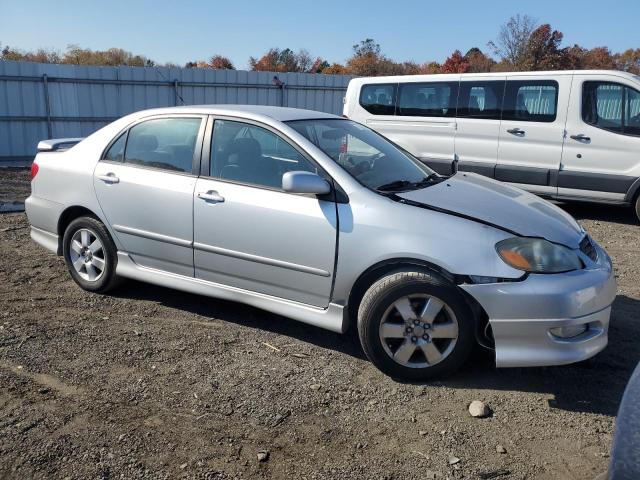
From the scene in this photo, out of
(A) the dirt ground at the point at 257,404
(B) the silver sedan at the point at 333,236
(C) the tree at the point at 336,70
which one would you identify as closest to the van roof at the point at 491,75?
(A) the dirt ground at the point at 257,404

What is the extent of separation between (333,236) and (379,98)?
22.0ft

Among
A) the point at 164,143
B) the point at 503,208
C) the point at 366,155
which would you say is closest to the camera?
the point at 503,208

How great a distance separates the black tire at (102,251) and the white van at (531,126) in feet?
17.5

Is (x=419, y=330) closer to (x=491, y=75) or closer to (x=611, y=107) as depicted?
(x=611, y=107)

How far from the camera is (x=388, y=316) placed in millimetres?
3541

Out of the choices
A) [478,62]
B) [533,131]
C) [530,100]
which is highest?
[478,62]

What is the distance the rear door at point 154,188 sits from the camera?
4316mm

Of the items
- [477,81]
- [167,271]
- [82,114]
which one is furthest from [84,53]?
[167,271]

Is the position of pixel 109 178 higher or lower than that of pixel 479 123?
lower

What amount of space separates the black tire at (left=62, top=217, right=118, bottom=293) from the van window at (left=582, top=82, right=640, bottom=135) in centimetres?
649

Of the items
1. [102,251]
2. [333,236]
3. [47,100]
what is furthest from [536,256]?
[47,100]

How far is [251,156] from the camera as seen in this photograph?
4176 millimetres

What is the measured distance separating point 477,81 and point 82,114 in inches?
369

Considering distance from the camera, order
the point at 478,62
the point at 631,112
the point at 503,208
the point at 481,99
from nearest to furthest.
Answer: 1. the point at 503,208
2. the point at 631,112
3. the point at 481,99
4. the point at 478,62
